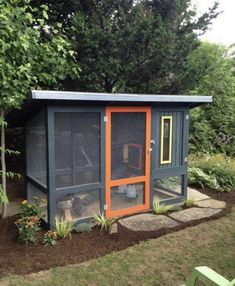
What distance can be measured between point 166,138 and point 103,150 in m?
1.19

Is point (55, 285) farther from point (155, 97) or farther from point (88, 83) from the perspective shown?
point (88, 83)

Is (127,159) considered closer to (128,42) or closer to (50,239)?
(50,239)

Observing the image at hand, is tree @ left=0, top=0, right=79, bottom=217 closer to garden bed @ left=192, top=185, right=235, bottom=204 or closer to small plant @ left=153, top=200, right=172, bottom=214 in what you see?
small plant @ left=153, top=200, right=172, bottom=214

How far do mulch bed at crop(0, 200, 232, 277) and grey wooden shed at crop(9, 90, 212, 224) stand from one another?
18.0 inches

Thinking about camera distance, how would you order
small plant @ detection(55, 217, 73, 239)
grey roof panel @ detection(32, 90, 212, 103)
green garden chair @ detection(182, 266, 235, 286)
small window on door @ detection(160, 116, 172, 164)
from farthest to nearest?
small window on door @ detection(160, 116, 172, 164) → small plant @ detection(55, 217, 73, 239) → grey roof panel @ detection(32, 90, 212, 103) → green garden chair @ detection(182, 266, 235, 286)

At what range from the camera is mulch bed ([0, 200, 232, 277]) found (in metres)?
2.92

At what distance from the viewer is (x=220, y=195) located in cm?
546

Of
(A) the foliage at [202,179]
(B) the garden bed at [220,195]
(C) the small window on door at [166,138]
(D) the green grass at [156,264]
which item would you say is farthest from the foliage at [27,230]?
(A) the foliage at [202,179]

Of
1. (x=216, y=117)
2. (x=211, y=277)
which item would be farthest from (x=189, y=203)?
(x=216, y=117)

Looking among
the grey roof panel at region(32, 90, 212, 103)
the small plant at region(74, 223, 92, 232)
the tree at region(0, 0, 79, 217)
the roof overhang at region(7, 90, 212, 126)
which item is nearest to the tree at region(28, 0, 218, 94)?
the tree at region(0, 0, 79, 217)

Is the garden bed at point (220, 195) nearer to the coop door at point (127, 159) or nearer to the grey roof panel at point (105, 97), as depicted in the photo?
the coop door at point (127, 159)

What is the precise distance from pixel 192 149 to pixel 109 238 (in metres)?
5.41

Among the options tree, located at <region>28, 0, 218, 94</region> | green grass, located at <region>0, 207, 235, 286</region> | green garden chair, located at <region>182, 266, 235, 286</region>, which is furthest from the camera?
tree, located at <region>28, 0, 218, 94</region>

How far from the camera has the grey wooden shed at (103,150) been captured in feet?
11.8
